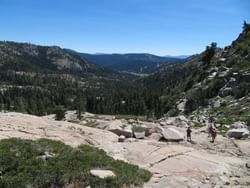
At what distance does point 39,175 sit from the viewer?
1741 centimetres

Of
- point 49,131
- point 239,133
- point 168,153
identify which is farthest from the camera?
point 239,133

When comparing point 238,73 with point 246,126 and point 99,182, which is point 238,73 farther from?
point 99,182

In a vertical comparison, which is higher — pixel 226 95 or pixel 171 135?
pixel 226 95

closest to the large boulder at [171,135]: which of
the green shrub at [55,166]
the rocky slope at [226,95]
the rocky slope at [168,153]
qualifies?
the rocky slope at [168,153]

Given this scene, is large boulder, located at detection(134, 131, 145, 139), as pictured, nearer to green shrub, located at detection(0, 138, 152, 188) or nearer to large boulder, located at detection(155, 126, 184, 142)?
large boulder, located at detection(155, 126, 184, 142)

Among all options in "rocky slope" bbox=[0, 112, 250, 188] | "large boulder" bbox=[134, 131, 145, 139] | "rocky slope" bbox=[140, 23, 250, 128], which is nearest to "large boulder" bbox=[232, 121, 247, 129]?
"rocky slope" bbox=[140, 23, 250, 128]

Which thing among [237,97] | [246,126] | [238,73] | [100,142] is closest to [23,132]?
[100,142]

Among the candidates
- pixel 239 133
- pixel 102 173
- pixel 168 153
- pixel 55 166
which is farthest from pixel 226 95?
pixel 55 166

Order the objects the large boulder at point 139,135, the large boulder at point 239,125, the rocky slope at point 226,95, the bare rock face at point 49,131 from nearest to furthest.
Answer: the bare rock face at point 49,131 < the large boulder at point 139,135 < the large boulder at point 239,125 < the rocky slope at point 226,95

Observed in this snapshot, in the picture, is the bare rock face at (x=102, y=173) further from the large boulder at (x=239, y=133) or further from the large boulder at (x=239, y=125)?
the large boulder at (x=239, y=125)

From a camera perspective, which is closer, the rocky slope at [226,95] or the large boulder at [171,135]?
the large boulder at [171,135]

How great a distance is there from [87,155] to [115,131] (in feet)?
34.3

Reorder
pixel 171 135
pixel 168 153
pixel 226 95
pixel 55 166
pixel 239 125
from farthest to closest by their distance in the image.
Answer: pixel 226 95, pixel 239 125, pixel 171 135, pixel 168 153, pixel 55 166

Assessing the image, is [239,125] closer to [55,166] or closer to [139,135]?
[139,135]
